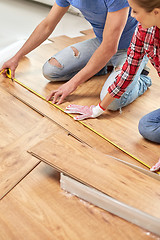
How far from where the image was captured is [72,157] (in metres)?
1.29

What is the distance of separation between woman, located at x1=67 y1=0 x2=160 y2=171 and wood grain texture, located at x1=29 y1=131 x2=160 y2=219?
0.97 ft

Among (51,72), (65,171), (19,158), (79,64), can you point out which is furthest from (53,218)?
(79,64)

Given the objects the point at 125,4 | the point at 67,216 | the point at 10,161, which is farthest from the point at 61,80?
the point at 67,216

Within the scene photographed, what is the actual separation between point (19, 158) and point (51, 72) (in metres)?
0.89

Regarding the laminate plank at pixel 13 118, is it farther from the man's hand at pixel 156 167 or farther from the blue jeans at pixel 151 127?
the man's hand at pixel 156 167

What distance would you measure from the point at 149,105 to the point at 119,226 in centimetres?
112

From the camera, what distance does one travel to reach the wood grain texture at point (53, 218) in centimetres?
108

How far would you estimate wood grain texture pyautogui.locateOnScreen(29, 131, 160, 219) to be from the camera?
1125 mm

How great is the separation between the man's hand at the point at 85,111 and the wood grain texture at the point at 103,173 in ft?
1.41

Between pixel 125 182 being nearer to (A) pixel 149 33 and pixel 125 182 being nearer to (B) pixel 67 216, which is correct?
(B) pixel 67 216

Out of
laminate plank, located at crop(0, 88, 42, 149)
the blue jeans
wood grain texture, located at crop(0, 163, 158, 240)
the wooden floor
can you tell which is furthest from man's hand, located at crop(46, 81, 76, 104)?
wood grain texture, located at crop(0, 163, 158, 240)

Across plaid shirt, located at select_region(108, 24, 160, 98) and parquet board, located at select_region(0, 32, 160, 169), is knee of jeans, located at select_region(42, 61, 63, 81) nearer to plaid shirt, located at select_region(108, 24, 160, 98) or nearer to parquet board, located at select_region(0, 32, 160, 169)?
parquet board, located at select_region(0, 32, 160, 169)

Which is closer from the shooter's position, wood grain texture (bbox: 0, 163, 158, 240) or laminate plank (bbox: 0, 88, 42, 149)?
wood grain texture (bbox: 0, 163, 158, 240)

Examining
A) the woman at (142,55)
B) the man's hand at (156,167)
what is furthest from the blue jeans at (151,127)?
the man's hand at (156,167)
